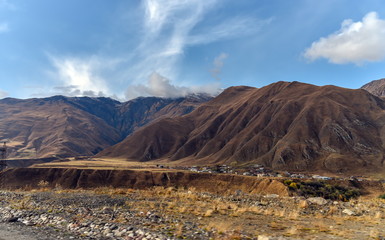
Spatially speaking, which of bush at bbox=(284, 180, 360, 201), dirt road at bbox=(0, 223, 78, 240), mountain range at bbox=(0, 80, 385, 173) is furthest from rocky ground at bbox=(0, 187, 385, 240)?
mountain range at bbox=(0, 80, 385, 173)

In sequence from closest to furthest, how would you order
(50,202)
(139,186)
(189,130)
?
1. (50,202)
2. (139,186)
3. (189,130)

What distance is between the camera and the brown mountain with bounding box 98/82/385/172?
110 m

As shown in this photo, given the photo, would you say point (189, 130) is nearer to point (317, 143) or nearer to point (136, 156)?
point (136, 156)

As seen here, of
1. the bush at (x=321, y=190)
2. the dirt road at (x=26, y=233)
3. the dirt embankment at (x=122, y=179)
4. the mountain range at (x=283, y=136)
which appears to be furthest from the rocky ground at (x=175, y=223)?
the mountain range at (x=283, y=136)

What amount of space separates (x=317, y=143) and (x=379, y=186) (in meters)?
46.5

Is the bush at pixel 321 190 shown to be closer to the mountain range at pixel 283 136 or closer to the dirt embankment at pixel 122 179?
the dirt embankment at pixel 122 179

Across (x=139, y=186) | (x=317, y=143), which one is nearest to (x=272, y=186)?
Answer: (x=139, y=186)

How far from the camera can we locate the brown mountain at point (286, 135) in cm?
11031

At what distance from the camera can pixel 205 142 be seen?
164 m

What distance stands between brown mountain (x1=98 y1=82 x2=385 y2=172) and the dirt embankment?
164 feet

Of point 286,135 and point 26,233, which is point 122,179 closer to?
point 26,233

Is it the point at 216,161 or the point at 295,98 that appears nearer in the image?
the point at 216,161

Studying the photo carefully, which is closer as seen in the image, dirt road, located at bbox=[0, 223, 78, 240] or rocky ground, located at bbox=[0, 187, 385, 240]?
rocky ground, located at bbox=[0, 187, 385, 240]

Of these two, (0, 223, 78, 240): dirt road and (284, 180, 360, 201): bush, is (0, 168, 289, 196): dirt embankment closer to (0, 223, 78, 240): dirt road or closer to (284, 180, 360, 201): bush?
(284, 180, 360, 201): bush
